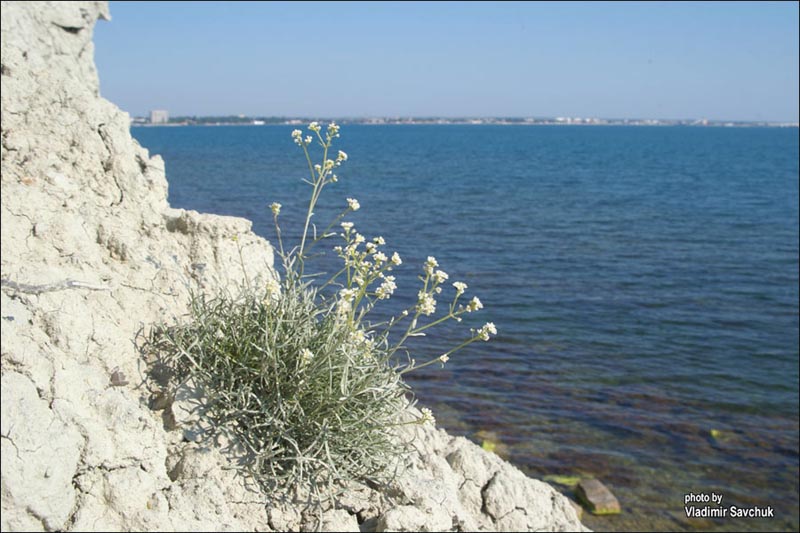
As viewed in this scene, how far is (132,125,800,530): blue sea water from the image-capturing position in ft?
35.9

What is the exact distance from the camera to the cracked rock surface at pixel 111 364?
369 cm

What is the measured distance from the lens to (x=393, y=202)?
122ft

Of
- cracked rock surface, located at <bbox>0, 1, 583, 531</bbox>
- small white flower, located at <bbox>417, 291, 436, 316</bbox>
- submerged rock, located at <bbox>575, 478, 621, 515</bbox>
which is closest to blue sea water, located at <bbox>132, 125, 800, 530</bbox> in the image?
submerged rock, located at <bbox>575, 478, 621, 515</bbox>

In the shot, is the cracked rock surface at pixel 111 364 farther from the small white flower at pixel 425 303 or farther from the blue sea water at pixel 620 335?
the blue sea water at pixel 620 335

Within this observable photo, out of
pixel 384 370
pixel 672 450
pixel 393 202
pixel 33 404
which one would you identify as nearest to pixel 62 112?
pixel 33 404

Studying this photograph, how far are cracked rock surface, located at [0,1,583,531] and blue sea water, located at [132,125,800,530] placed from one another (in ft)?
17.8

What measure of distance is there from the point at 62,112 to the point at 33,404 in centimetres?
294

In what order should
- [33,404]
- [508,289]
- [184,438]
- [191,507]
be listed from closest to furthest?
[33,404]
[191,507]
[184,438]
[508,289]

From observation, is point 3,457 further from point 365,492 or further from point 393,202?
point 393,202

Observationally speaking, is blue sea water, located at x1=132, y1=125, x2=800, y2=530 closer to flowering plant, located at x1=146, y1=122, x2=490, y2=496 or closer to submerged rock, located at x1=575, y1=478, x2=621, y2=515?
submerged rock, located at x1=575, y1=478, x2=621, y2=515

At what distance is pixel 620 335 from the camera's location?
1675 cm

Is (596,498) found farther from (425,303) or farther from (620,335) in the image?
(620,335)

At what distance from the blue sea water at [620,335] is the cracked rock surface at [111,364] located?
542 cm

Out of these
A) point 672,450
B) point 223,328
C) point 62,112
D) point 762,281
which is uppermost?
point 62,112
